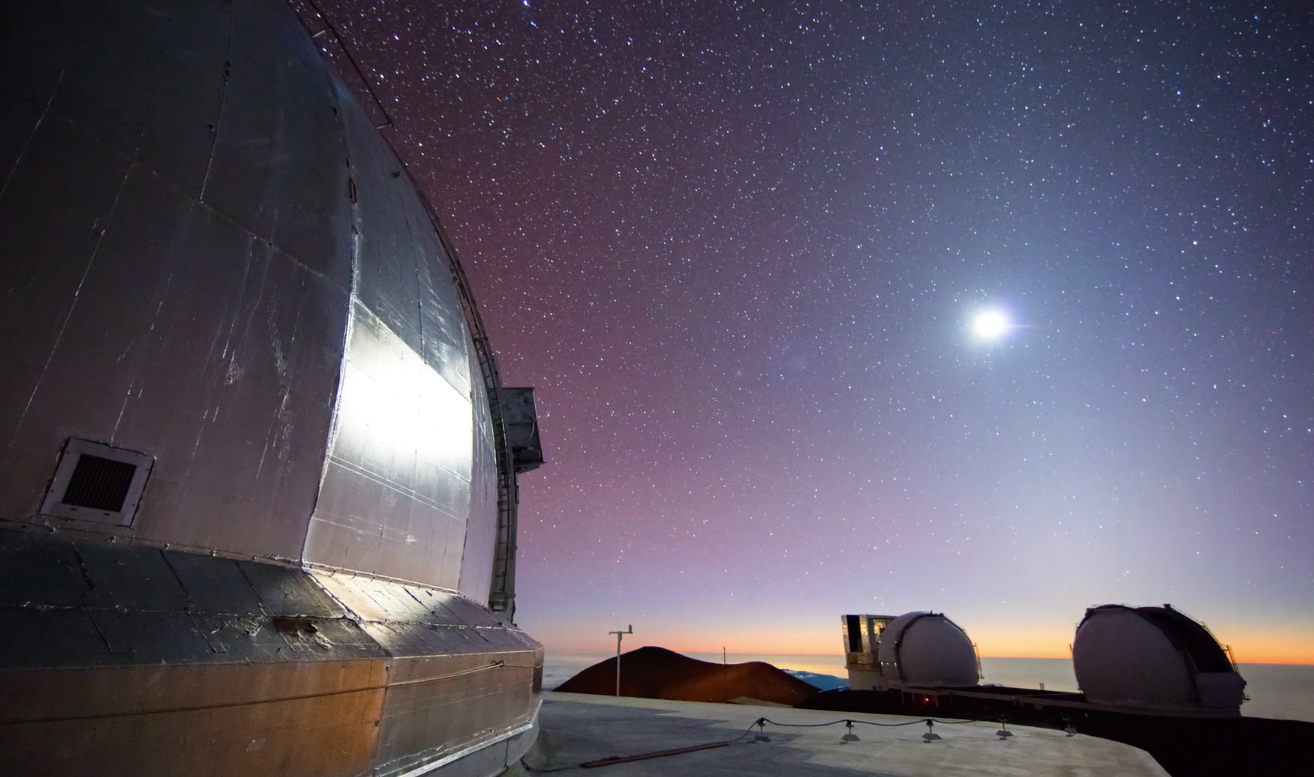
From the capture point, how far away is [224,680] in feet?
12.5

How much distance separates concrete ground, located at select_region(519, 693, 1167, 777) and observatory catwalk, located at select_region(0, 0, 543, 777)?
11.6 ft

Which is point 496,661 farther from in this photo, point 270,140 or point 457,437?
point 270,140

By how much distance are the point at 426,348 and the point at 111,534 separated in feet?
14.3

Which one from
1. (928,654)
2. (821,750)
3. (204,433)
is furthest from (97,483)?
(928,654)

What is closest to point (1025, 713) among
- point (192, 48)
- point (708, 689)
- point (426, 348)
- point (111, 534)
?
point (708, 689)

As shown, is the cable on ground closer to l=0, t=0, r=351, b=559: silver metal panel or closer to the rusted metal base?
the rusted metal base

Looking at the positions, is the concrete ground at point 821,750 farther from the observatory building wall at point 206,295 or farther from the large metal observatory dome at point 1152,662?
the large metal observatory dome at point 1152,662

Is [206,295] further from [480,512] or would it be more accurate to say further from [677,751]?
[677,751]

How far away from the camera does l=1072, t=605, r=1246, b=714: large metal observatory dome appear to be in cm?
2112

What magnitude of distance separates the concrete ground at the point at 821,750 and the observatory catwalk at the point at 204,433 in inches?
139

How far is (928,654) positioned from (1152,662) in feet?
31.8

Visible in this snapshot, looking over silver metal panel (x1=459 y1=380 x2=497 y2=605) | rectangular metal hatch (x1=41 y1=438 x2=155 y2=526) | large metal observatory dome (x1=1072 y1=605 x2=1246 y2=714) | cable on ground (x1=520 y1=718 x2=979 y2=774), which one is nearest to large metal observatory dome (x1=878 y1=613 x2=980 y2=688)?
large metal observatory dome (x1=1072 y1=605 x2=1246 y2=714)

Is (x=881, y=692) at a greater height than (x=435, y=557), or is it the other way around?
(x=435, y=557)

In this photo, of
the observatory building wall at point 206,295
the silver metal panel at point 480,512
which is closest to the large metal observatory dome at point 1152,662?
the silver metal panel at point 480,512
